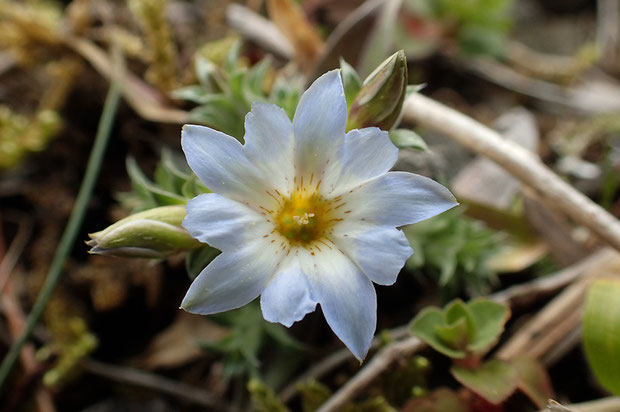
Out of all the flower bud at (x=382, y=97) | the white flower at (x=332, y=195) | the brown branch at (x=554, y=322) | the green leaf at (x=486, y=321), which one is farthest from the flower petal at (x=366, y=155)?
the brown branch at (x=554, y=322)

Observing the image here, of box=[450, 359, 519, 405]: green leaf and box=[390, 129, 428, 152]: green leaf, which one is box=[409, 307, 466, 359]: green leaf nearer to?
box=[450, 359, 519, 405]: green leaf

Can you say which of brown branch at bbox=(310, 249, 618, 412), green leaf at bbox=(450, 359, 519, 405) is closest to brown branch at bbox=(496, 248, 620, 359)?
brown branch at bbox=(310, 249, 618, 412)

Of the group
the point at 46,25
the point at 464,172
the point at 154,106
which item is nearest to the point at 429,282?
the point at 464,172

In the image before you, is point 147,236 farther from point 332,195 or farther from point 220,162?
point 332,195

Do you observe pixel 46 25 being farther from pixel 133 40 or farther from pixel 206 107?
pixel 206 107

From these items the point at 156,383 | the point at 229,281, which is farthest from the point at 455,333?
the point at 156,383

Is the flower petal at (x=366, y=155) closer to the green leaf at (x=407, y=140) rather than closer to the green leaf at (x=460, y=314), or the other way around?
the green leaf at (x=407, y=140)

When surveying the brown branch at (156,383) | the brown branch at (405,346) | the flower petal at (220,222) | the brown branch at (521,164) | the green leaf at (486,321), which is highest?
the flower petal at (220,222)
